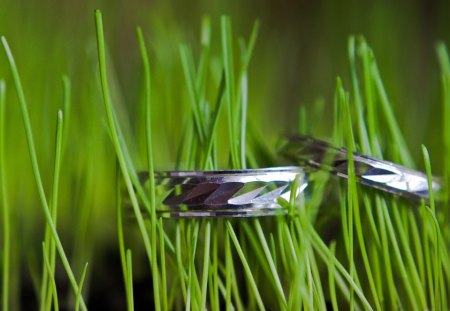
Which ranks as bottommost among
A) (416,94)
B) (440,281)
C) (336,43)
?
(440,281)

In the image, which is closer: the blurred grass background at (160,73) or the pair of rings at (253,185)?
the pair of rings at (253,185)

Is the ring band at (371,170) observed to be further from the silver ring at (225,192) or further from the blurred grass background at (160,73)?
the blurred grass background at (160,73)

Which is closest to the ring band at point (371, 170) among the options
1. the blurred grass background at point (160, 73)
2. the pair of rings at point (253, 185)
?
the pair of rings at point (253, 185)

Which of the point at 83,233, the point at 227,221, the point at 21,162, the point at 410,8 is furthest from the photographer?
the point at 410,8

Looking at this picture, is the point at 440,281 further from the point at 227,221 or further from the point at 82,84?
the point at 82,84

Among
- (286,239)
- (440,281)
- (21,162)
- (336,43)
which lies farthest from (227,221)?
(336,43)

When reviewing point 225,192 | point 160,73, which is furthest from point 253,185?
point 160,73

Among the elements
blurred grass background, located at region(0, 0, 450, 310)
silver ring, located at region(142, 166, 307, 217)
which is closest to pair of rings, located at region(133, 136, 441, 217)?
silver ring, located at region(142, 166, 307, 217)

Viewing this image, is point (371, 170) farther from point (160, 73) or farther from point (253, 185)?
point (160, 73)

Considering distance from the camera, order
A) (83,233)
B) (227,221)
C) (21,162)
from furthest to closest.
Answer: (21,162) → (83,233) → (227,221)
